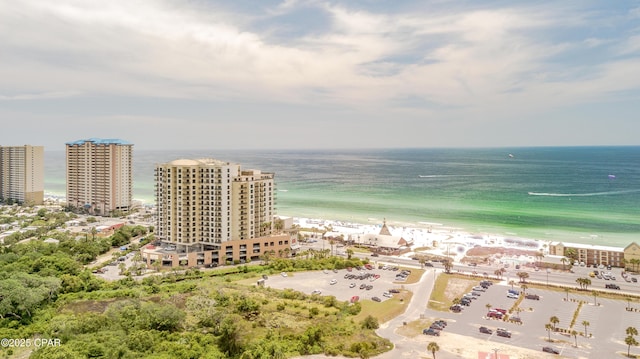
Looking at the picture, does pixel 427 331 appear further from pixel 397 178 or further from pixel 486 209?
pixel 397 178

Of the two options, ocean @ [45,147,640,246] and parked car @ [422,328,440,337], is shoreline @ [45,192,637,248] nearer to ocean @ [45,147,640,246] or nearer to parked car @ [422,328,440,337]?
ocean @ [45,147,640,246]

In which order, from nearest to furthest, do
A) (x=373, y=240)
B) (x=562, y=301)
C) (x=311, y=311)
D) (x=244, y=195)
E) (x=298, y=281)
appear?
(x=311, y=311)
(x=562, y=301)
(x=298, y=281)
(x=244, y=195)
(x=373, y=240)

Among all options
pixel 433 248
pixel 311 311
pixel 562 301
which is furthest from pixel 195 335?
pixel 433 248

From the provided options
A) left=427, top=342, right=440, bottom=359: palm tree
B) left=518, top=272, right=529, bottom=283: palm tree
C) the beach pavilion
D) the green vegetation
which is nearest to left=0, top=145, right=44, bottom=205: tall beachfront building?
the green vegetation

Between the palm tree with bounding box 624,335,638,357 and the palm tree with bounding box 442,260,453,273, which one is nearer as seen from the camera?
the palm tree with bounding box 624,335,638,357

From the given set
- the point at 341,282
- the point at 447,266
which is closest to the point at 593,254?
the point at 447,266

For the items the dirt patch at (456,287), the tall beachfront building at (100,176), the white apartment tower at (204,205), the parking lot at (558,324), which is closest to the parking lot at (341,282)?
the dirt patch at (456,287)

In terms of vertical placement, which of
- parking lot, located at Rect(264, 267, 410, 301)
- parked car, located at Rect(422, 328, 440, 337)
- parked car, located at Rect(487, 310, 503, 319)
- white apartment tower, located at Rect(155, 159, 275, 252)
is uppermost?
white apartment tower, located at Rect(155, 159, 275, 252)
